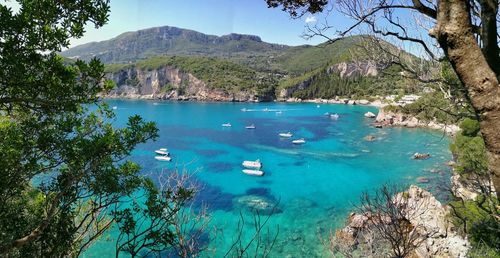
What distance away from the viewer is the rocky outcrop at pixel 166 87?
517 ft

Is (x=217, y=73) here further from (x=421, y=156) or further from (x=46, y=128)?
(x=46, y=128)

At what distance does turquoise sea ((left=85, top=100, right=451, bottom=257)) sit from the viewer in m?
21.5

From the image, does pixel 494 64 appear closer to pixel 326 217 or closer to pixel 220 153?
pixel 326 217

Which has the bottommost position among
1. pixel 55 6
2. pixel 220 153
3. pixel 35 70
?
pixel 220 153

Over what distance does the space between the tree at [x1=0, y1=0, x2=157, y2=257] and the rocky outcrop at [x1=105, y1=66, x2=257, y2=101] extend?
147 meters

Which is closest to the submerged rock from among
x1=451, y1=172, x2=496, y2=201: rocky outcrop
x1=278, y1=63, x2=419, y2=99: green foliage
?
x1=451, y1=172, x2=496, y2=201: rocky outcrop

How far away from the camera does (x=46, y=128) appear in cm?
550

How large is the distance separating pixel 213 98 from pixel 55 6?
156 metres

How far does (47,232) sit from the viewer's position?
5246mm

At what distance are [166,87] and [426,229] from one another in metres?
177

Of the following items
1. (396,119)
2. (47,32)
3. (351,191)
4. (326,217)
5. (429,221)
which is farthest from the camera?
(396,119)

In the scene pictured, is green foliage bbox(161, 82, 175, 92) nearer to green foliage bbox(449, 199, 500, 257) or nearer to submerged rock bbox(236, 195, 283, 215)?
submerged rock bbox(236, 195, 283, 215)

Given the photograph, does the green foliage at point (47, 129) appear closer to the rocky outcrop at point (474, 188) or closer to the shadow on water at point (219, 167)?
the rocky outcrop at point (474, 188)

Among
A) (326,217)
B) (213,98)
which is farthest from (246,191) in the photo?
(213,98)
